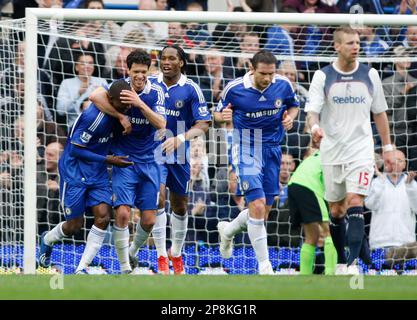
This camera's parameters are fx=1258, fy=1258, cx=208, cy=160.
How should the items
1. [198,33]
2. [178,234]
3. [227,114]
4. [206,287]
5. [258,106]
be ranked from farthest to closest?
1. [198,33]
2. [178,234]
3. [258,106]
4. [227,114]
5. [206,287]

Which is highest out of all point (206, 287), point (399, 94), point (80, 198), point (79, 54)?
point (79, 54)

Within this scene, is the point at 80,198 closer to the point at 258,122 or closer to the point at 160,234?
the point at 160,234

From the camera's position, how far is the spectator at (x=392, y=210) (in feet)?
50.2

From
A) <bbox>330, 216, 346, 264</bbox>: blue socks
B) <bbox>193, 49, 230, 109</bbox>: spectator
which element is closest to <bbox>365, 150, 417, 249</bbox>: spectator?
<bbox>193, 49, 230, 109</bbox>: spectator

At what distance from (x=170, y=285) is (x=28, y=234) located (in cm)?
306

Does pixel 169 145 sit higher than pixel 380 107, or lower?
lower

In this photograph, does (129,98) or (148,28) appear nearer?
(129,98)

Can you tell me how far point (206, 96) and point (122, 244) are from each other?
3.63 metres

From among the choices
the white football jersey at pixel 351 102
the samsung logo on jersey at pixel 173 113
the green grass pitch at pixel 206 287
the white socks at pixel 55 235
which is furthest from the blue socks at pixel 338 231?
the white socks at pixel 55 235

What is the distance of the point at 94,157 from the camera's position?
12.6 meters

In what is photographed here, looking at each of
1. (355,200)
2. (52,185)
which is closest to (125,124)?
(355,200)

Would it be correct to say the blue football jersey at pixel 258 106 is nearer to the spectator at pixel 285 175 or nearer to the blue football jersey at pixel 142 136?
the blue football jersey at pixel 142 136

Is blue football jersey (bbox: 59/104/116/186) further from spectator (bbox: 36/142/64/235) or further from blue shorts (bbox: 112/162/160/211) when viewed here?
spectator (bbox: 36/142/64/235)

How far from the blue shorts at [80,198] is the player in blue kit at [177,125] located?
87 centimetres
